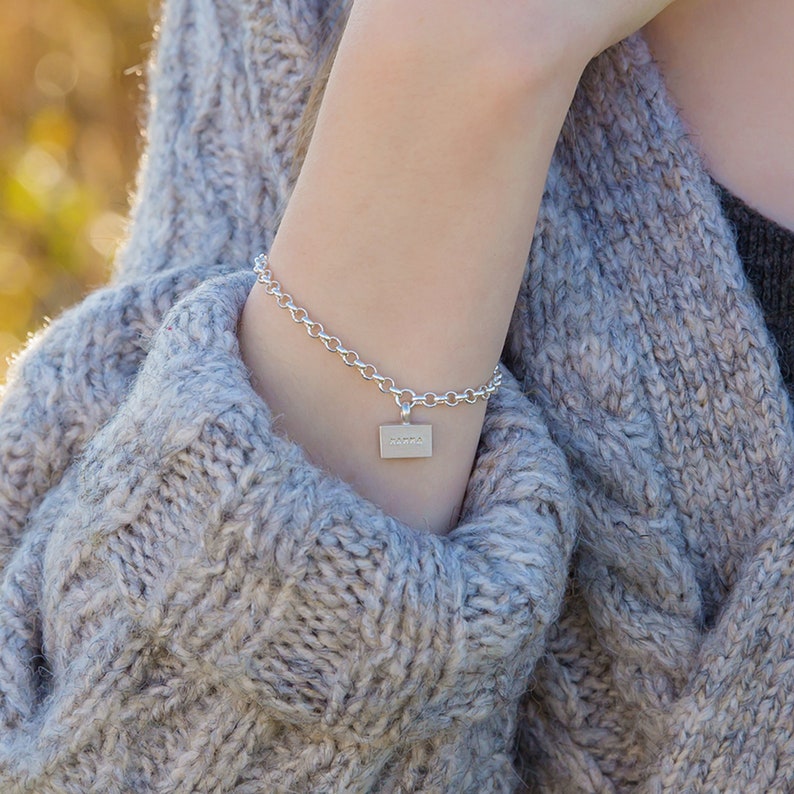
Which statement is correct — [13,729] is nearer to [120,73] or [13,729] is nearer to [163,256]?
[163,256]

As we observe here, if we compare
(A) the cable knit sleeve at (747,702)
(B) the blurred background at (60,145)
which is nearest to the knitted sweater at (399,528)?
(A) the cable knit sleeve at (747,702)

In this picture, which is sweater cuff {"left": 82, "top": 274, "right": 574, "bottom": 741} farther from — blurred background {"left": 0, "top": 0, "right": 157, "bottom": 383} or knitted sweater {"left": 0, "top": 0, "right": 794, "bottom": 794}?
blurred background {"left": 0, "top": 0, "right": 157, "bottom": 383}

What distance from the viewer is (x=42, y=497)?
98cm

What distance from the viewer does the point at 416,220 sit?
82 centimetres

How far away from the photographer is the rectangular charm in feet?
2.76

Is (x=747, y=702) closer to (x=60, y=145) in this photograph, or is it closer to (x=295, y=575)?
(x=295, y=575)

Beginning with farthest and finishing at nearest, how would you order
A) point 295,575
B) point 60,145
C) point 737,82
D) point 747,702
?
point 60,145 < point 737,82 < point 747,702 < point 295,575

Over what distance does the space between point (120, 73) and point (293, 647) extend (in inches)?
119

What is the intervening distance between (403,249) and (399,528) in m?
0.23

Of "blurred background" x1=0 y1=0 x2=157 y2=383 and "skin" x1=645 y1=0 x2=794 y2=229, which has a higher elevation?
"blurred background" x1=0 y1=0 x2=157 y2=383

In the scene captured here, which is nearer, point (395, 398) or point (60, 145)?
point (395, 398)

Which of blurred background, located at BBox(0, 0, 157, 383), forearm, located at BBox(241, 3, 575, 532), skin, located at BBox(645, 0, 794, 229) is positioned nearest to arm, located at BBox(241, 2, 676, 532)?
forearm, located at BBox(241, 3, 575, 532)

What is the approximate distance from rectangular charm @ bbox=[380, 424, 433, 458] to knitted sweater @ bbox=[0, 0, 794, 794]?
6 centimetres

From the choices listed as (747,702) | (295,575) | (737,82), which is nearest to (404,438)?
(295,575)
